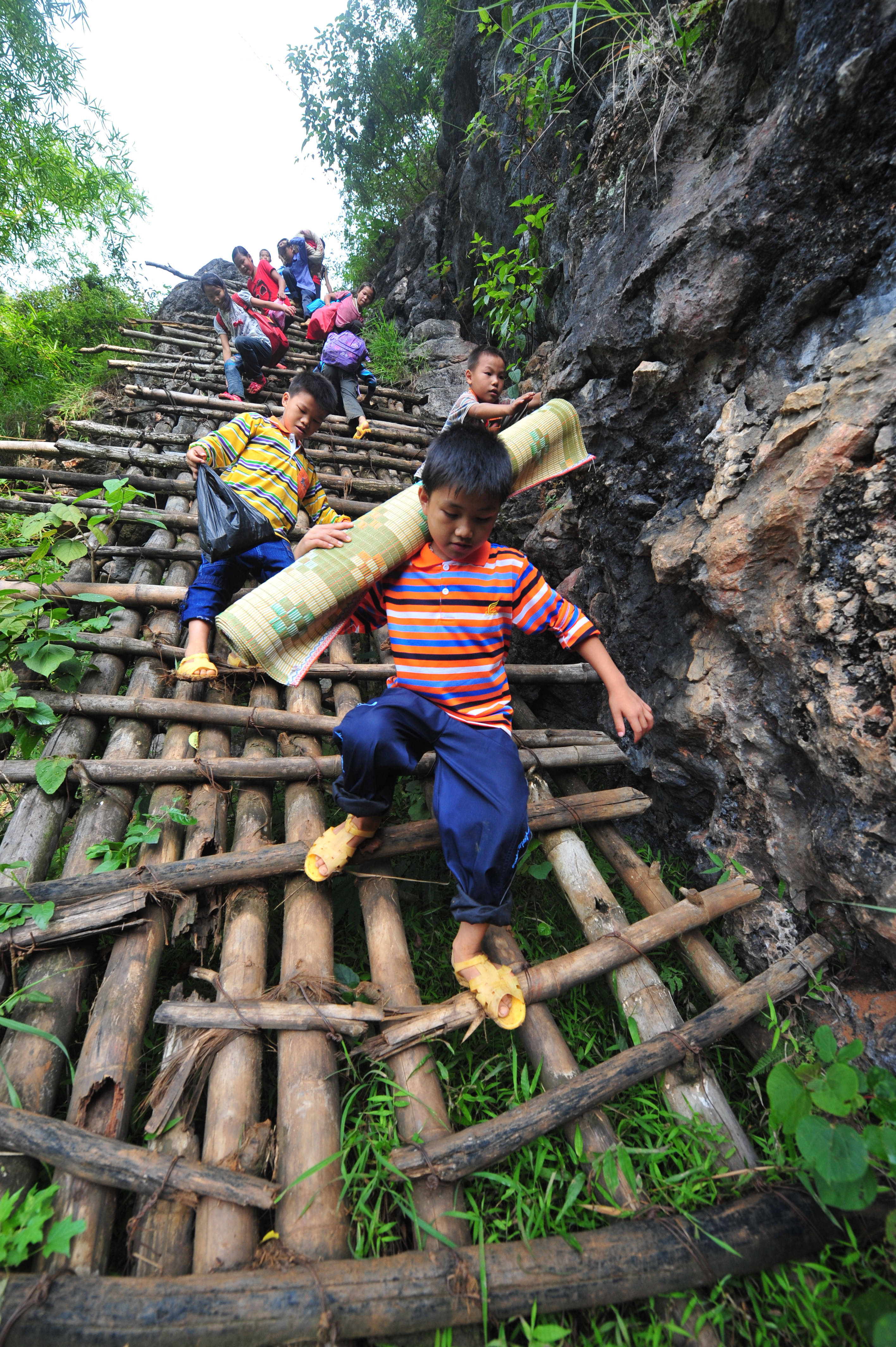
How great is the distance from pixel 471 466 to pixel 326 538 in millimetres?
482

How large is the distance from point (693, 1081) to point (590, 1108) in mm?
264

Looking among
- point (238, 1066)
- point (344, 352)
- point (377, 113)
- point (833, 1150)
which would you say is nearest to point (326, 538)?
point (238, 1066)

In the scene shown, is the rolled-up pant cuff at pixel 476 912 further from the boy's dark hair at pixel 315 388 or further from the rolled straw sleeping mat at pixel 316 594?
the boy's dark hair at pixel 315 388

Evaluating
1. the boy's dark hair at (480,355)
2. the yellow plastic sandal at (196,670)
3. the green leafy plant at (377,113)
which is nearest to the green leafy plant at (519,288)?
the boy's dark hair at (480,355)

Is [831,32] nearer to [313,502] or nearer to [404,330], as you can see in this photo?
[313,502]

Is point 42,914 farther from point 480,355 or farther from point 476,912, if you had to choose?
point 480,355

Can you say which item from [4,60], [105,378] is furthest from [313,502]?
[4,60]

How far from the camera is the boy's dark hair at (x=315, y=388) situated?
2.77 meters

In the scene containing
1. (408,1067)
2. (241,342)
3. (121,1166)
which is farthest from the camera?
(241,342)

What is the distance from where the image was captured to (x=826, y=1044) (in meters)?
1.18

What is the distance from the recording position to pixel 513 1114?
4.01ft

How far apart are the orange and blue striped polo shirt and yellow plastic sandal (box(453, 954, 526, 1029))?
1.96 ft

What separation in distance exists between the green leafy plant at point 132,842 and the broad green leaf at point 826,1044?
1567 mm

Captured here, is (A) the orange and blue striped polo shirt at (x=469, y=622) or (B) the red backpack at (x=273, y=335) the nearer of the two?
(A) the orange and blue striped polo shirt at (x=469, y=622)
